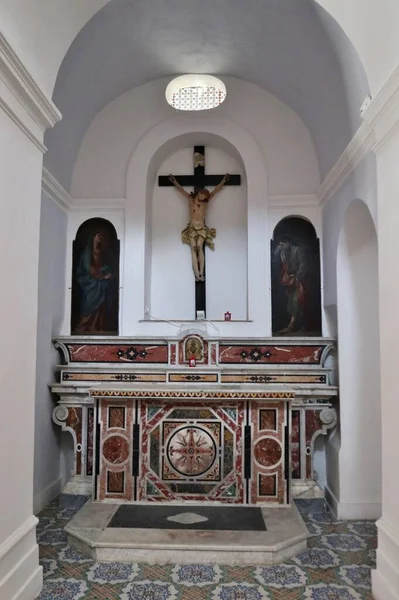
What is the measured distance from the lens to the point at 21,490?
328cm

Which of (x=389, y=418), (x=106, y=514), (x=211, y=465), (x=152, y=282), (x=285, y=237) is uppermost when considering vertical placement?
(x=285, y=237)

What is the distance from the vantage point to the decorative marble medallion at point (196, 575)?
3568mm

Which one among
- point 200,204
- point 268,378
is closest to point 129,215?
point 200,204

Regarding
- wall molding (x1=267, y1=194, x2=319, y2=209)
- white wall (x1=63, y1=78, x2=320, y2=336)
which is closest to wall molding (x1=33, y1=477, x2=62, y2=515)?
white wall (x1=63, y1=78, x2=320, y2=336)

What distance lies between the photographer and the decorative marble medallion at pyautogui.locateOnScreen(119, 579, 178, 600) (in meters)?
3.38

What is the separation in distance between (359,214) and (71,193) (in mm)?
3483

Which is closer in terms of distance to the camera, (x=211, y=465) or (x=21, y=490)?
(x=21, y=490)

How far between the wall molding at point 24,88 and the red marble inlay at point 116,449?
297 centimetres

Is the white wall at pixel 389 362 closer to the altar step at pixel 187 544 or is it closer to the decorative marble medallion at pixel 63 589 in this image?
the altar step at pixel 187 544

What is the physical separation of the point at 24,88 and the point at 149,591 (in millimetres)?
3542

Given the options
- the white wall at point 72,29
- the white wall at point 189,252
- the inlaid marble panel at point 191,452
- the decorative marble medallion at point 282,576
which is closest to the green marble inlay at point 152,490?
the inlaid marble panel at point 191,452

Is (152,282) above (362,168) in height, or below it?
below

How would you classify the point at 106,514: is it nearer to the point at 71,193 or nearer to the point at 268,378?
the point at 268,378

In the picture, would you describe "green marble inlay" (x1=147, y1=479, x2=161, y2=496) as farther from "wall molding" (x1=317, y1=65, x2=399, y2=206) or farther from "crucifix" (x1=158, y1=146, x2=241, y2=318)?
"wall molding" (x1=317, y1=65, x2=399, y2=206)
